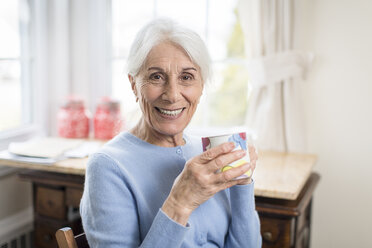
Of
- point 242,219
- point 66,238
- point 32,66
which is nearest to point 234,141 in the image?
point 242,219

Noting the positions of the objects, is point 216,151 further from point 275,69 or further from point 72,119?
point 72,119

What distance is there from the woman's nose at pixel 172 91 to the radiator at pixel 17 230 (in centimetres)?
145

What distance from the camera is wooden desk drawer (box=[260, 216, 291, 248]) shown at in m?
1.60

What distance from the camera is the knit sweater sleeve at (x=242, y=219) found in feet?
4.08

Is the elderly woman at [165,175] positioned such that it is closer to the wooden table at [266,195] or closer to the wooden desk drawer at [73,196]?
the wooden table at [266,195]

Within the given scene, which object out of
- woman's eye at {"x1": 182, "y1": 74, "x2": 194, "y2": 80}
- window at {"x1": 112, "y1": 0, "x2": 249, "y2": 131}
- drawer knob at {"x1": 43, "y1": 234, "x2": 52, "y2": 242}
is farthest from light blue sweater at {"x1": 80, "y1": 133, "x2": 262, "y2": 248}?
window at {"x1": 112, "y1": 0, "x2": 249, "y2": 131}

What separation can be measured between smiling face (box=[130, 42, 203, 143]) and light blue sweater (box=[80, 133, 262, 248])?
3.5 inches

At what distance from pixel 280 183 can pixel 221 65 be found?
973mm

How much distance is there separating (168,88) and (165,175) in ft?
0.82

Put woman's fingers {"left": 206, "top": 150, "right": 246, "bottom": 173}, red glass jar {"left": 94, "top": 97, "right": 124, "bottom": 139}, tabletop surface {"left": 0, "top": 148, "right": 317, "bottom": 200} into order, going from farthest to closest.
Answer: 1. red glass jar {"left": 94, "top": 97, "right": 124, "bottom": 139}
2. tabletop surface {"left": 0, "top": 148, "right": 317, "bottom": 200}
3. woman's fingers {"left": 206, "top": 150, "right": 246, "bottom": 173}

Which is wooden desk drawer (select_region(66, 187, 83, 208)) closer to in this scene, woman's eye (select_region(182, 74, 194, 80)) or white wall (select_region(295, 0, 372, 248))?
woman's eye (select_region(182, 74, 194, 80))

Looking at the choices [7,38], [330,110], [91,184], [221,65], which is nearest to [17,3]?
[7,38]

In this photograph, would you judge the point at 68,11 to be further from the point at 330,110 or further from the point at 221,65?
the point at 330,110

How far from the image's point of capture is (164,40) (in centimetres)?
116
